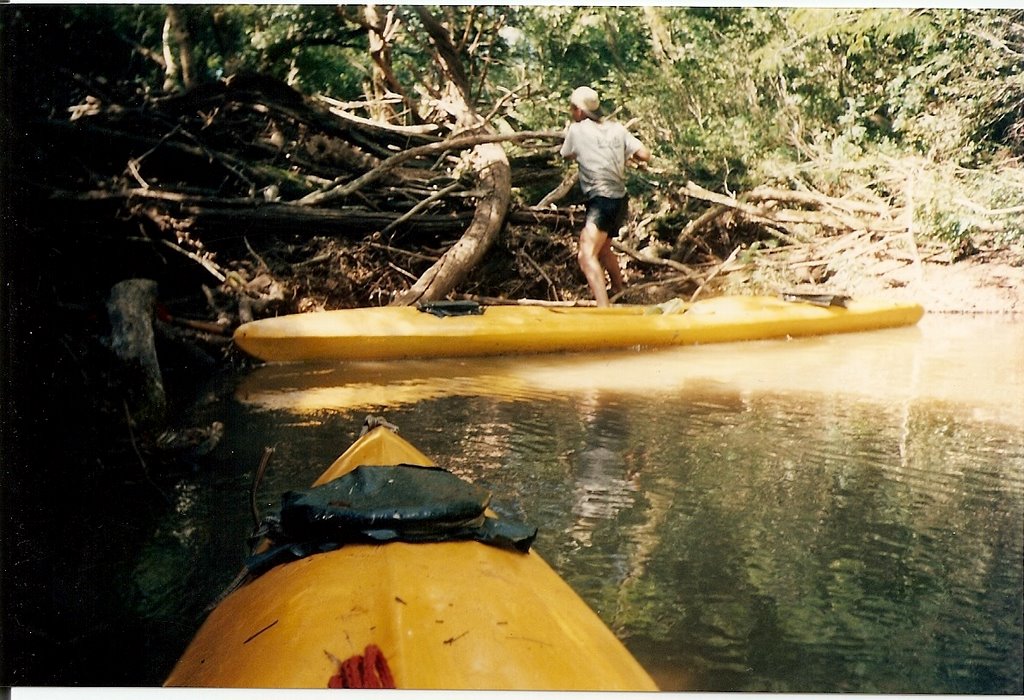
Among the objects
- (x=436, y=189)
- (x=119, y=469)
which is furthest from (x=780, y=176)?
(x=119, y=469)

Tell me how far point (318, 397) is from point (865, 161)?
1.73 meters

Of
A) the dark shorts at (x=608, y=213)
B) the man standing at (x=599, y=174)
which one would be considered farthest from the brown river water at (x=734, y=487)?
the dark shorts at (x=608, y=213)

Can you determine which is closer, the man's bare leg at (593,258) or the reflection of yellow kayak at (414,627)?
the reflection of yellow kayak at (414,627)

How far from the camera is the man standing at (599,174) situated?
8.80ft

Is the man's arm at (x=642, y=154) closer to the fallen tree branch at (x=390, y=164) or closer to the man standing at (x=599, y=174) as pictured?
the man standing at (x=599, y=174)

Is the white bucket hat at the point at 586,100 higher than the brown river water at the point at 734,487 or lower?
higher

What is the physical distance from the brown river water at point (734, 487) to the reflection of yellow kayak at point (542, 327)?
0.05m

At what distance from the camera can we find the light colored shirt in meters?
2.69

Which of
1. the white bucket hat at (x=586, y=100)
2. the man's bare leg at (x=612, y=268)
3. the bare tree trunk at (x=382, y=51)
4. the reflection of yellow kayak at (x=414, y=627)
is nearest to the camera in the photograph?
the reflection of yellow kayak at (x=414, y=627)

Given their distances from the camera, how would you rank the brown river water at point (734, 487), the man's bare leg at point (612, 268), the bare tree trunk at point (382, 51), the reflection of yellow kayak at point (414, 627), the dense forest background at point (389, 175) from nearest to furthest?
the reflection of yellow kayak at point (414, 627), the brown river water at point (734, 487), the dense forest background at point (389, 175), the bare tree trunk at point (382, 51), the man's bare leg at point (612, 268)

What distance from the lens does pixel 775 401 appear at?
2.63m

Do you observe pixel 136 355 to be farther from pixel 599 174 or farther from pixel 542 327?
pixel 599 174

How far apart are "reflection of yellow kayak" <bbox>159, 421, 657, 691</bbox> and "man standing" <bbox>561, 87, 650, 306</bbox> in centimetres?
139

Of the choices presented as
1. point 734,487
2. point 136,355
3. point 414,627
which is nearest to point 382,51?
point 136,355
